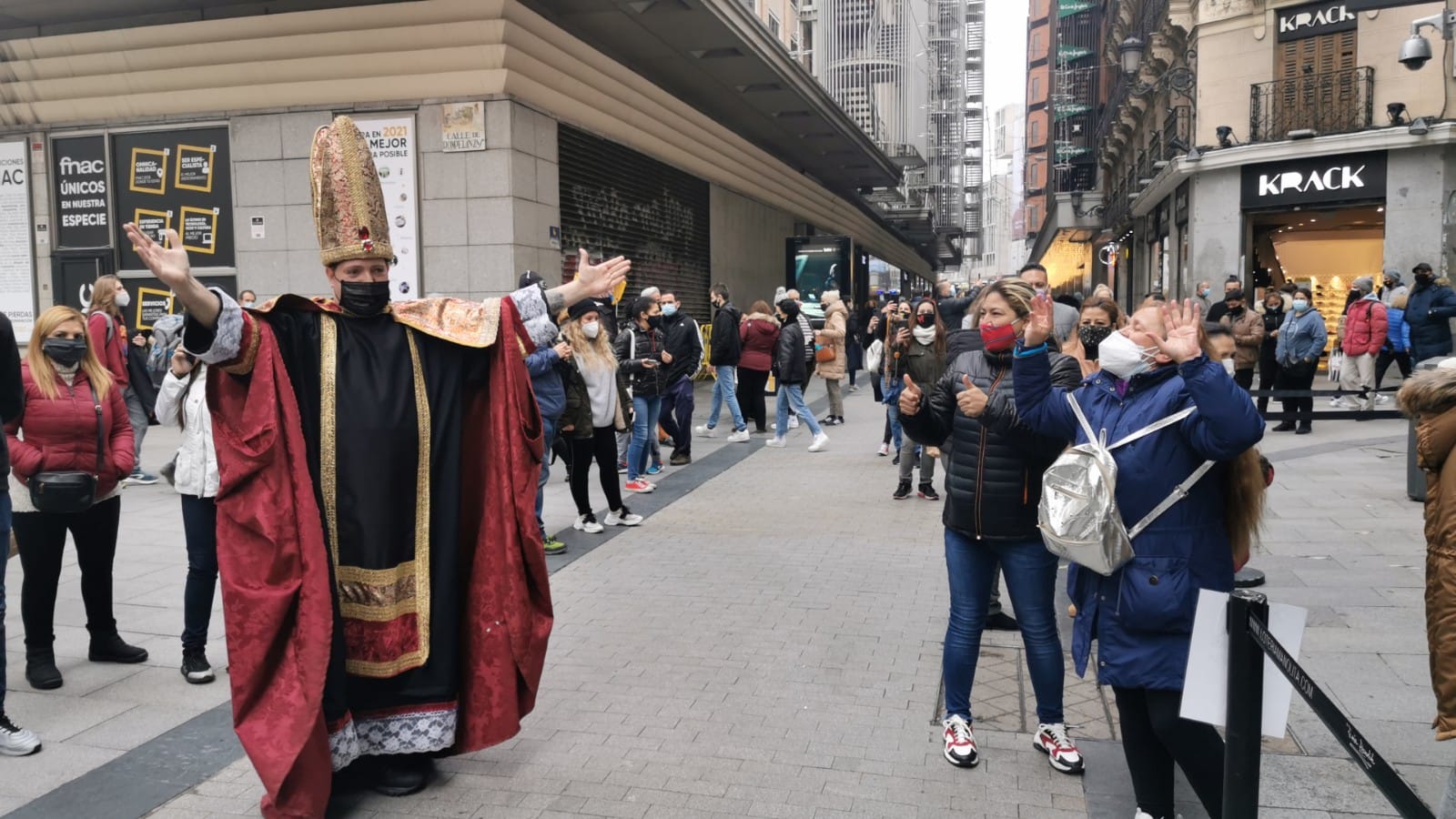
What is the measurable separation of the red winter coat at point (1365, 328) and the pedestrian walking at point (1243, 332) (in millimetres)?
1223

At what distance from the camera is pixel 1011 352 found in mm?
3910

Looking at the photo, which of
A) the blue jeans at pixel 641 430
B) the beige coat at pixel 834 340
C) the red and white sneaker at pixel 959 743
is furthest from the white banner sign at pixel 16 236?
the red and white sneaker at pixel 959 743

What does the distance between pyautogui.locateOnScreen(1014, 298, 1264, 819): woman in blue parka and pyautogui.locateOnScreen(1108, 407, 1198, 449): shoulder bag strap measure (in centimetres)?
2

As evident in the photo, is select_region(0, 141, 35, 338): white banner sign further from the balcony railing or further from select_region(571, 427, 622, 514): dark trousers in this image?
the balcony railing

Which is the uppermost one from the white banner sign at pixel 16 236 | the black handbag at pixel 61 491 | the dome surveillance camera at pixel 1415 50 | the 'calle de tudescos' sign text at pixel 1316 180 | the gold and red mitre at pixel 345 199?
the dome surveillance camera at pixel 1415 50

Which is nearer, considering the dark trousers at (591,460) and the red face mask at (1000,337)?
the red face mask at (1000,337)

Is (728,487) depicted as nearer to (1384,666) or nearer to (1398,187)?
(1384,666)

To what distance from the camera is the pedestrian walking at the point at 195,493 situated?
192 inches

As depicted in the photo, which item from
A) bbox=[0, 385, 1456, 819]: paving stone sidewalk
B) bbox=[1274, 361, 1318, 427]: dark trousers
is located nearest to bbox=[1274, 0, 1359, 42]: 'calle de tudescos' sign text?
bbox=[1274, 361, 1318, 427]: dark trousers

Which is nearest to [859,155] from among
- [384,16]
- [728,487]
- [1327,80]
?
[1327,80]

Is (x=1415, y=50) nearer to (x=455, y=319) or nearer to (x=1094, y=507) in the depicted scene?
(x=1094, y=507)

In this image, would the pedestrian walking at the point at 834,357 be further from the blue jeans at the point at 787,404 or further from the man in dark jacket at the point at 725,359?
the man in dark jacket at the point at 725,359

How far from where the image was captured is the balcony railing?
2097 centimetres

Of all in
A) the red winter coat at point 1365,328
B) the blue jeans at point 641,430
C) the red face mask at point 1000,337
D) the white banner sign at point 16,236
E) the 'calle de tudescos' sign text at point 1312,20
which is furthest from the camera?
the 'calle de tudescos' sign text at point 1312,20
